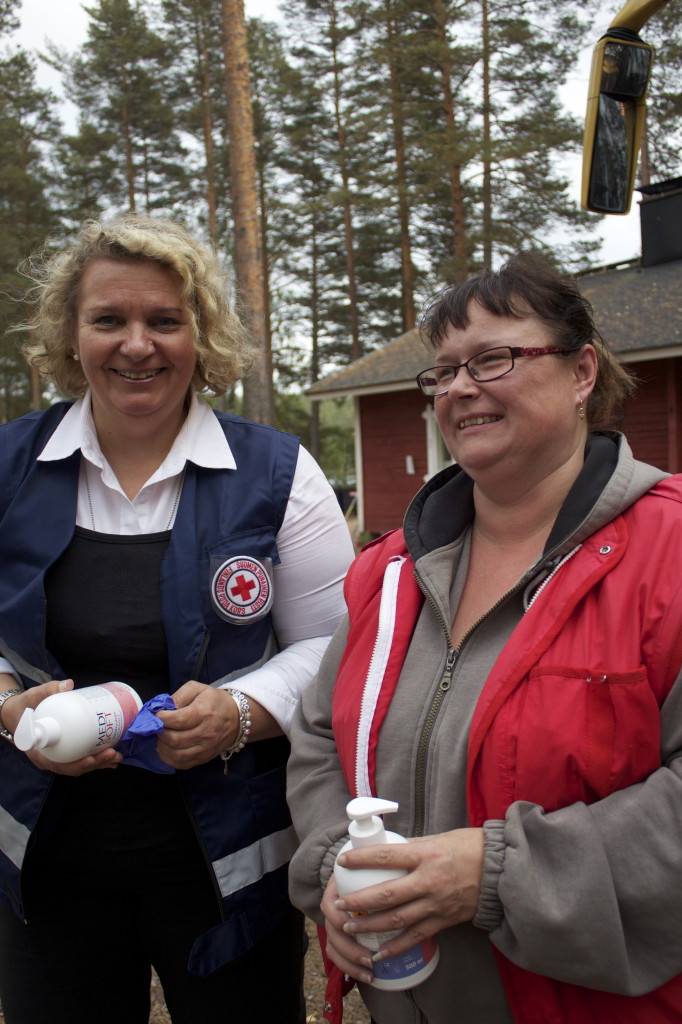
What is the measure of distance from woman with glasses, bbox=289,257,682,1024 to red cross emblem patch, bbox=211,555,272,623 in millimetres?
223

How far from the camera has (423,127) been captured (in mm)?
20625

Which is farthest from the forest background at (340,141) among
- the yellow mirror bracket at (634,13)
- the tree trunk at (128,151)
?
the yellow mirror bracket at (634,13)

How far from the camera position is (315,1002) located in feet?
10.4

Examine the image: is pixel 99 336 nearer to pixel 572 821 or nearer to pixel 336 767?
pixel 336 767

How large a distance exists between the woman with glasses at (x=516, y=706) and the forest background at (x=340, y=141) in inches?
660

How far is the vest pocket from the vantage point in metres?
1.45

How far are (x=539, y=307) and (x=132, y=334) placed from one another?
0.98 metres

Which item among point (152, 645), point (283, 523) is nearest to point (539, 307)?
point (283, 523)

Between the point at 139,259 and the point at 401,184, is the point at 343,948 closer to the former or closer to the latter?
the point at 139,259

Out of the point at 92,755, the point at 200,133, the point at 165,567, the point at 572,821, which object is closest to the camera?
the point at 572,821

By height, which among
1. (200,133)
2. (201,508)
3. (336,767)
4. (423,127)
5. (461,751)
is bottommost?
(336,767)

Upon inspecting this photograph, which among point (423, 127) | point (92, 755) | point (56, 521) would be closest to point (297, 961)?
point (92, 755)

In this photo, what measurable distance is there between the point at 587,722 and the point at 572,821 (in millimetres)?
171

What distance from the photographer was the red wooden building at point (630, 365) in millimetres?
12273
